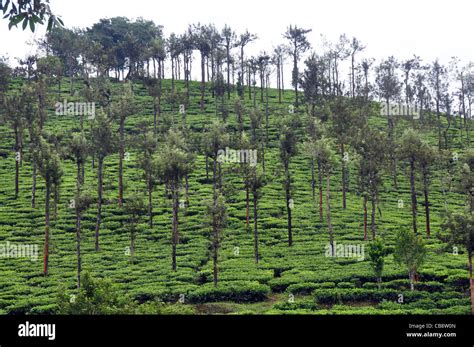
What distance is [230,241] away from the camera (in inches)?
2083

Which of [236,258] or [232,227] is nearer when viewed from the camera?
[236,258]

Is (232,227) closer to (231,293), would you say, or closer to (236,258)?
(236,258)

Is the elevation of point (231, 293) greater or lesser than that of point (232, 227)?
lesser

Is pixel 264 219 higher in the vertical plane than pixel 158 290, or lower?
higher

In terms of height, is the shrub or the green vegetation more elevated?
the green vegetation

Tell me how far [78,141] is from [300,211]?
986 inches

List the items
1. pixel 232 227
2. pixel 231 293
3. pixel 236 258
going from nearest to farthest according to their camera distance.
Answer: pixel 231 293, pixel 236 258, pixel 232 227

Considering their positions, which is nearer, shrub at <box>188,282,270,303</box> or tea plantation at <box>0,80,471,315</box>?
tea plantation at <box>0,80,471,315</box>

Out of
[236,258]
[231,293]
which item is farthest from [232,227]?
[231,293]

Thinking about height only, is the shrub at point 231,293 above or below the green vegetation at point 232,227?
below

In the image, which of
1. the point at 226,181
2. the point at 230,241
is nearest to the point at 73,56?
the point at 226,181

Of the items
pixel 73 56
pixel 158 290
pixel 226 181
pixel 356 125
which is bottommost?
pixel 158 290

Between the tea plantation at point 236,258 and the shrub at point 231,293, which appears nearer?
the tea plantation at point 236,258
